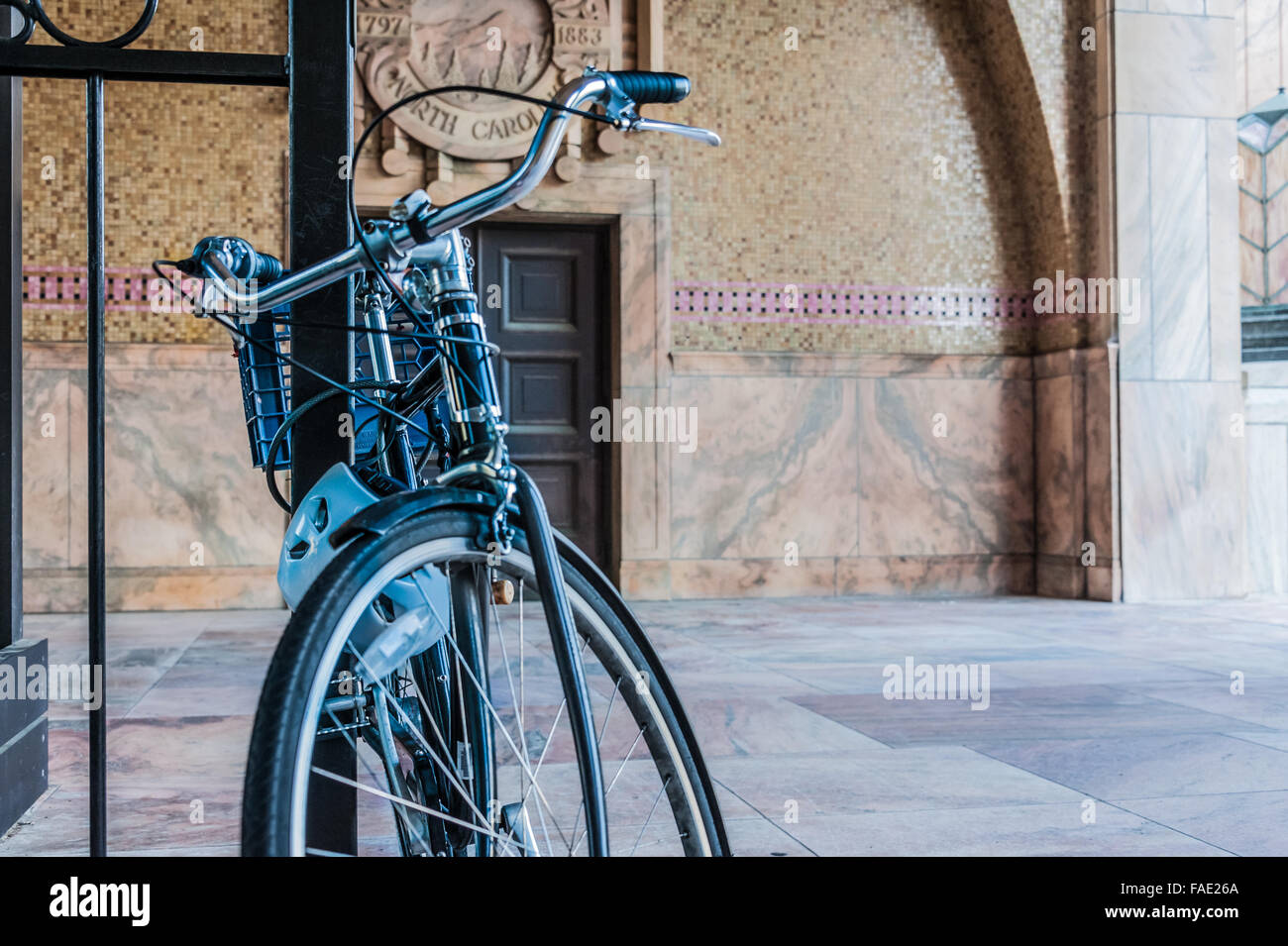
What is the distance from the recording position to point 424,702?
4.91 feet

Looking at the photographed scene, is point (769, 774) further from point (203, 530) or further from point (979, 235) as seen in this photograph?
point (979, 235)

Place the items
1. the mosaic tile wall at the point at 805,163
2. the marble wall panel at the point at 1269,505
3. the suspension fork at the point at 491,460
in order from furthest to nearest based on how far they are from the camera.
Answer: the marble wall panel at the point at 1269,505
the mosaic tile wall at the point at 805,163
the suspension fork at the point at 491,460

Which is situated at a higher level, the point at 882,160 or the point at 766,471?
the point at 882,160

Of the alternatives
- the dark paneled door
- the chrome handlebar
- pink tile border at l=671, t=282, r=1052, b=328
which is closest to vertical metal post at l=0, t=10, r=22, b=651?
the chrome handlebar

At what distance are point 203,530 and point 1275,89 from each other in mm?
8930

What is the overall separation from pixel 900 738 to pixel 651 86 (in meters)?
2.55

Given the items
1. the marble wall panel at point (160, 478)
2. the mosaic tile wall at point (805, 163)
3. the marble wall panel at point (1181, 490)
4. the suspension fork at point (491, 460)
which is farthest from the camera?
the marble wall panel at point (1181, 490)

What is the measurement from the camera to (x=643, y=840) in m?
2.42

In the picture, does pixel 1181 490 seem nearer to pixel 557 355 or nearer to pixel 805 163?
pixel 805 163

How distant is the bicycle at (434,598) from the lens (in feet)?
3.79

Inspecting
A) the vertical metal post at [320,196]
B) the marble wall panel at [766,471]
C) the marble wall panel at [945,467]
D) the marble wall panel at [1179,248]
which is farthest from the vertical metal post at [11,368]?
the marble wall panel at [1179,248]

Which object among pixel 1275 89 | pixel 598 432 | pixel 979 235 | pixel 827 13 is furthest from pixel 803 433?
pixel 1275 89

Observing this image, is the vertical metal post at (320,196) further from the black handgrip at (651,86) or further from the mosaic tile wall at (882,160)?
the mosaic tile wall at (882,160)

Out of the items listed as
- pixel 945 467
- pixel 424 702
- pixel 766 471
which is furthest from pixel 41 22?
pixel 945 467
